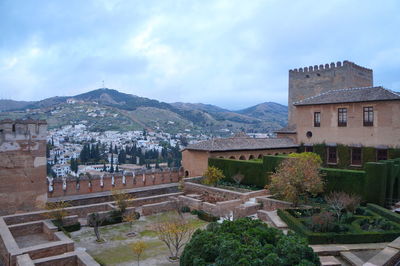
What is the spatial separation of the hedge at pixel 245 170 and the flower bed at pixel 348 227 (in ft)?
22.6

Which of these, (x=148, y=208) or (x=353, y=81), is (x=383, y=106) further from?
(x=148, y=208)

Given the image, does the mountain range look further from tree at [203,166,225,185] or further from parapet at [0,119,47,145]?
tree at [203,166,225,185]

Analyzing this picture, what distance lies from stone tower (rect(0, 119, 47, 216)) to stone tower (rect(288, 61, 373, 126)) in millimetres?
25482

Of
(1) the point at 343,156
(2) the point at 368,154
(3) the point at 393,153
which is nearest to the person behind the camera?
(3) the point at 393,153

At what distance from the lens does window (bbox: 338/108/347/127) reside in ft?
77.1

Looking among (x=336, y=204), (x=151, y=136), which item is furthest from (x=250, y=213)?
(x=151, y=136)

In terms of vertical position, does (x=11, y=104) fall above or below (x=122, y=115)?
above

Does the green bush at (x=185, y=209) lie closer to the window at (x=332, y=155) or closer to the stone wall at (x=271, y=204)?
the stone wall at (x=271, y=204)

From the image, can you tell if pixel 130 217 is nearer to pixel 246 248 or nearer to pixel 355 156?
pixel 246 248

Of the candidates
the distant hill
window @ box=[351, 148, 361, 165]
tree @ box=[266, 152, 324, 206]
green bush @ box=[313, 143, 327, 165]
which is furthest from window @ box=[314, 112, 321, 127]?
the distant hill

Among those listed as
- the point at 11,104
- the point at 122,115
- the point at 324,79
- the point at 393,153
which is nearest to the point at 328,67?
the point at 324,79

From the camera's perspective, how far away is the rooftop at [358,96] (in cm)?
2124

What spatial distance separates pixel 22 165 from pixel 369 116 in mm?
21749

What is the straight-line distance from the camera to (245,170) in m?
21.3
